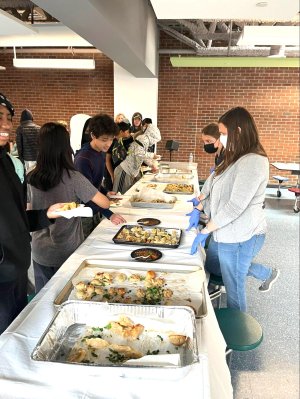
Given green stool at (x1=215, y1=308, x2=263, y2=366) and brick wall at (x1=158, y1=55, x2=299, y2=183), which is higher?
brick wall at (x1=158, y1=55, x2=299, y2=183)

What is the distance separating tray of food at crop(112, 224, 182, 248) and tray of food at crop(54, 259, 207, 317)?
235 millimetres

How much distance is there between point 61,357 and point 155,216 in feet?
4.36

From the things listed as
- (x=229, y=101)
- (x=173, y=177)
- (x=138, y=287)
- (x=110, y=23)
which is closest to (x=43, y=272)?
(x=138, y=287)

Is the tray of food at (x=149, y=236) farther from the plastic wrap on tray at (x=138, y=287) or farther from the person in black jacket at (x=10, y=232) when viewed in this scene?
the person in black jacket at (x=10, y=232)

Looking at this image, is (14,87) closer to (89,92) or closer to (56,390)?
(89,92)

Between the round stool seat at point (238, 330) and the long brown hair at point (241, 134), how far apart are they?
0.75 m

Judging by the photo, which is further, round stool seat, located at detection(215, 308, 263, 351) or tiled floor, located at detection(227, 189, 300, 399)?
tiled floor, located at detection(227, 189, 300, 399)

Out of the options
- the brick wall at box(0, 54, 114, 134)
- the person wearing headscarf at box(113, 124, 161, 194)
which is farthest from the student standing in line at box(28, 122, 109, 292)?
the brick wall at box(0, 54, 114, 134)

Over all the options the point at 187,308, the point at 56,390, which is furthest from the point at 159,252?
the point at 56,390

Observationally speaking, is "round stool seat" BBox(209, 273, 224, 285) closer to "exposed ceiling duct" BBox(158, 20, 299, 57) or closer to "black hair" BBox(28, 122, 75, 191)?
"black hair" BBox(28, 122, 75, 191)

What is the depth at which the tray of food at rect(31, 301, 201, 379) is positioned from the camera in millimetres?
778

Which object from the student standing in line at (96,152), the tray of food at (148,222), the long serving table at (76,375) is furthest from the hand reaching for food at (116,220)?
the long serving table at (76,375)

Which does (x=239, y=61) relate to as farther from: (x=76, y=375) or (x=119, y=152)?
(x=76, y=375)

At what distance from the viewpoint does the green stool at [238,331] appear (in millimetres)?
1292
